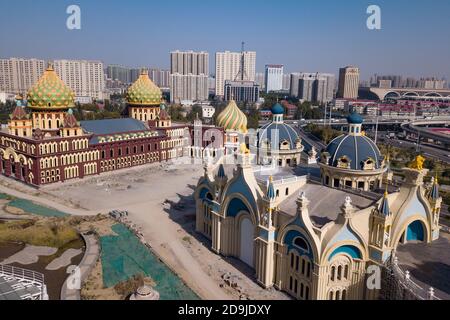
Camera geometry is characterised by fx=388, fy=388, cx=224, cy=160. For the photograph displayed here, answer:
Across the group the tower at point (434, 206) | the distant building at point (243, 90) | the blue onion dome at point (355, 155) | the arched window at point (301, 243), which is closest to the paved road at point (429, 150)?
the tower at point (434, 206)

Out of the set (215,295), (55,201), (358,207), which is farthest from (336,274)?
(55,201)

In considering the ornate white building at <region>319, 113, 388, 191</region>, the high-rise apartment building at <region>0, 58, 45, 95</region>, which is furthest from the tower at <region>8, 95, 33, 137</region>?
the high-rise apartment building at <region>0, 58, 45, 95</region>

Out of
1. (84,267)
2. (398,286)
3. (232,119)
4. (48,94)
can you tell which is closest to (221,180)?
(84,267)

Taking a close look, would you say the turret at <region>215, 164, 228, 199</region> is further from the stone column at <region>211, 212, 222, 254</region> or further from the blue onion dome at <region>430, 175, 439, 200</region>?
the blue onion dome at <region>430, 175, 439, 200</region>

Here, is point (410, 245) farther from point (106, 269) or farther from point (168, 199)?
point (168, 199)

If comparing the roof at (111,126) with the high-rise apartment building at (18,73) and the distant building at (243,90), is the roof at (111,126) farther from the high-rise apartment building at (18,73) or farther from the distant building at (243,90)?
the distant building at (243,90)

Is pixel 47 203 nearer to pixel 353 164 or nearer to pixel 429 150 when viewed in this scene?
pixel 353 164
